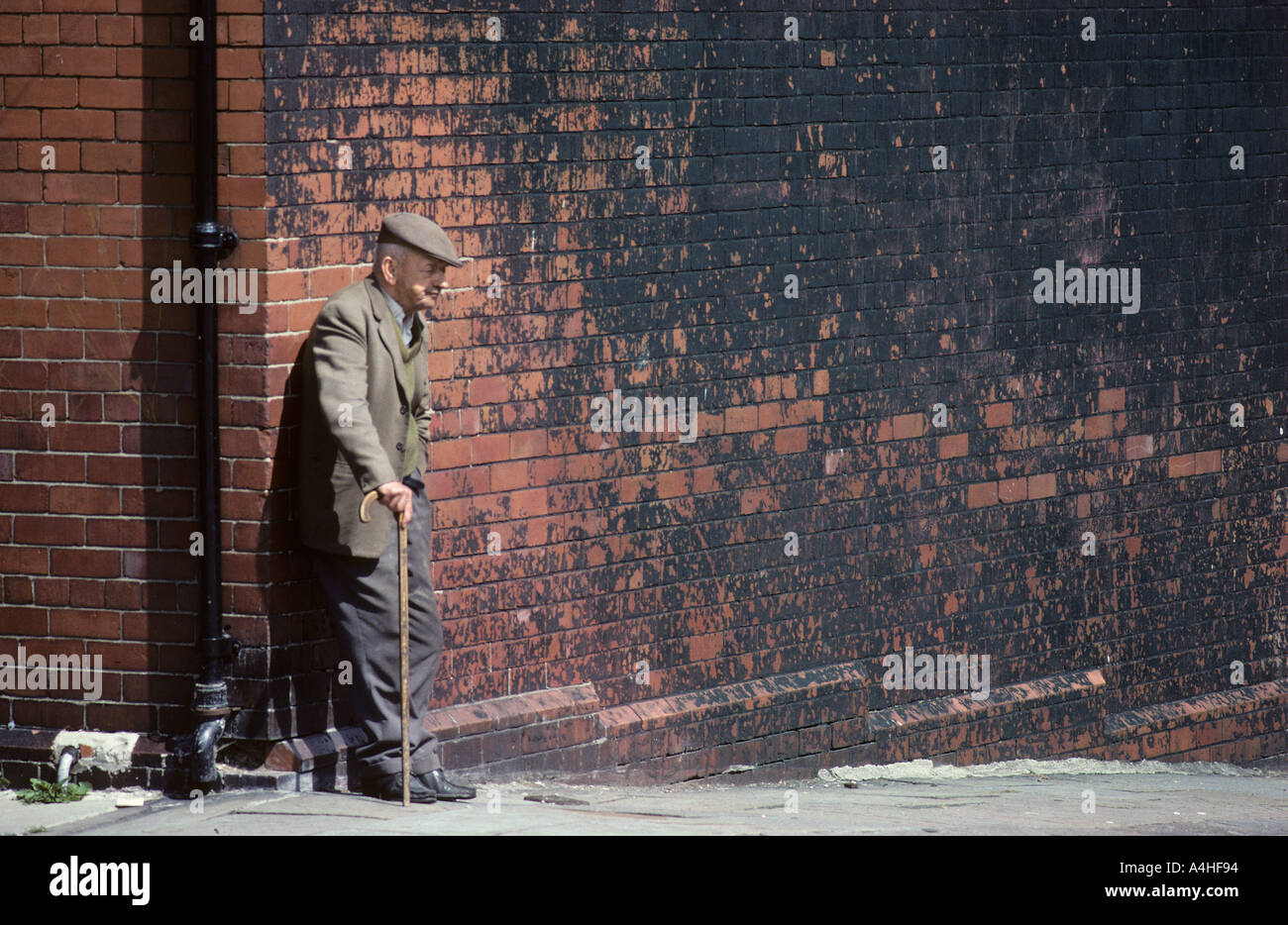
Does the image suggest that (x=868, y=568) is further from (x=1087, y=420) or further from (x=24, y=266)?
(x=24, y=266)

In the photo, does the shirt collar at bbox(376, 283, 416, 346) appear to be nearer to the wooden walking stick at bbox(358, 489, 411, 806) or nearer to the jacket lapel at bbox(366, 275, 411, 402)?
the jacket lapel at bbox(366, 275, 411, 402)

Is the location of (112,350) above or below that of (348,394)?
above

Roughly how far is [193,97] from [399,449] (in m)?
1.47

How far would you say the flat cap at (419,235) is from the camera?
6.52 meters

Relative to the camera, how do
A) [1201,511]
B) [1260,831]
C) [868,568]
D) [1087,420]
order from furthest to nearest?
1. [1201,511]
2. [1087,420]
3. [868,568]
4. [1260,831]

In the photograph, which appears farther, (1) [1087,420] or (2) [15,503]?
(1) [1087,420]

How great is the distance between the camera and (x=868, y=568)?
348 inches

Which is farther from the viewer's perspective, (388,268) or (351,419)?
(388,268)

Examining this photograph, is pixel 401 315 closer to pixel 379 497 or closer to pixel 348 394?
pixel 348 394

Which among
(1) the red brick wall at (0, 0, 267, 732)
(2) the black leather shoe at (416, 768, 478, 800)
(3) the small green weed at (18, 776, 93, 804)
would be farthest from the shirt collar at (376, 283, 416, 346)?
(3) the small green weed at (18, 776, 93, 804)

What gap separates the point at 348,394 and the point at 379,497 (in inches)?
14.9

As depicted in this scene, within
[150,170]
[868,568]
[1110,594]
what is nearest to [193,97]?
[150,170]

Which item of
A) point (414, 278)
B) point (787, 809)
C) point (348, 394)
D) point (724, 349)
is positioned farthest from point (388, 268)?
point (787, 809)

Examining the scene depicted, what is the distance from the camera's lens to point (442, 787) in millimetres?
6699
